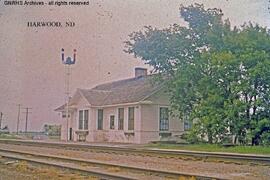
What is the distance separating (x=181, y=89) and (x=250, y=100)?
247cm

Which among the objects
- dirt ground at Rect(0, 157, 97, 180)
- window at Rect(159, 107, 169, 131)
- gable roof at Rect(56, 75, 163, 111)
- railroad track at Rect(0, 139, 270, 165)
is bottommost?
dirt ground at Rect(0, 157, 97, 180)

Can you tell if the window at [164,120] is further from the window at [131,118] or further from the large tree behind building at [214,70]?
the window at [131,118]

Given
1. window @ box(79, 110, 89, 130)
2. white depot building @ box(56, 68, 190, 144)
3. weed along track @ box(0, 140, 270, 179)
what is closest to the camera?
weed along track @ box(0, 140, 270, 179)

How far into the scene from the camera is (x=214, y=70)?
1194cm

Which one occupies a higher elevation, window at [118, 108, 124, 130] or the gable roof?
the gable roof

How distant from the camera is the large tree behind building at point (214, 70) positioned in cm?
1109

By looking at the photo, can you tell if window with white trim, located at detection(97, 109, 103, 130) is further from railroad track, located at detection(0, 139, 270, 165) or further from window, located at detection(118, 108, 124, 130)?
railroad track, located at detection(0, 139, 270, 165)

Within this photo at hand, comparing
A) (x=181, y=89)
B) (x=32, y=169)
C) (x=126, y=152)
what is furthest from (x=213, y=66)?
(x=32, y=169)

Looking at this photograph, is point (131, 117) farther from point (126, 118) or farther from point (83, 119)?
point (83, 119)

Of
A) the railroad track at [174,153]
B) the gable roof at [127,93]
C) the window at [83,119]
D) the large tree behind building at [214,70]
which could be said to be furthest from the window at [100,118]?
the railroad track at [174,153]

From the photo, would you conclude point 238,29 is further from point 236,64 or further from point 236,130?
point 236,130

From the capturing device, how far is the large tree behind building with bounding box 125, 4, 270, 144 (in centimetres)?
1109

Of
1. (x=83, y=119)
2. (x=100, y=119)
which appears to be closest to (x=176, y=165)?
(x=100, y=119)

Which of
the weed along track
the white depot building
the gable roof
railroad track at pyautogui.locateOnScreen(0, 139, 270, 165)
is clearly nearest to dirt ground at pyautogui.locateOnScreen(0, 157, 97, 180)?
the weed along track
